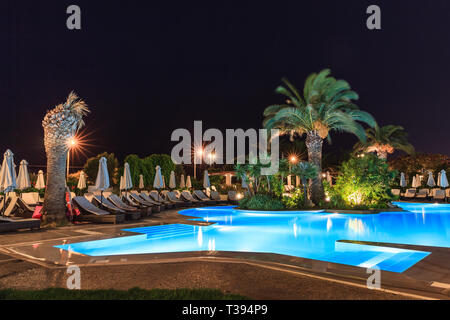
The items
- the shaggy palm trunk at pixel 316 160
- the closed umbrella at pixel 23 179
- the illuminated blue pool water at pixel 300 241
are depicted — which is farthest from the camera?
the shaggy palm trunk at pixel 316 160

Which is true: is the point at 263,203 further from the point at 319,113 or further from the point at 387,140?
the point at 387,140

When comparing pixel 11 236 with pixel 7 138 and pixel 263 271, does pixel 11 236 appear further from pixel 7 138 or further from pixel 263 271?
pixel 7 138

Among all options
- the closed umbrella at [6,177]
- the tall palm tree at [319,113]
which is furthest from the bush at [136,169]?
the closed umbrella at [6,177]

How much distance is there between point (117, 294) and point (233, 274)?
5.20 ft

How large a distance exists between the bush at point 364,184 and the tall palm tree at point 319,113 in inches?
51.9

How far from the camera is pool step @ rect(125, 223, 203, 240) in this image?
29.8 ft

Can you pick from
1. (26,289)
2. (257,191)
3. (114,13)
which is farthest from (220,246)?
(114,13)

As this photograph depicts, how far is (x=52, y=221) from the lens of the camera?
10617 millimetres

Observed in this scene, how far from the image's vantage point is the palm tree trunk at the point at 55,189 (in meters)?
10.7

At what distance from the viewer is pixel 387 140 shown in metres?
30.9

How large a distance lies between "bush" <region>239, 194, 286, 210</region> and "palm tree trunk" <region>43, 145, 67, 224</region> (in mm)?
8927

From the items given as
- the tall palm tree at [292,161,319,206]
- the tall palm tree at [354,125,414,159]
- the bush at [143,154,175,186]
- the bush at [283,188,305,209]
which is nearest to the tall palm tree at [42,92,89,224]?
the tall palm tree at [292,161,319,206]

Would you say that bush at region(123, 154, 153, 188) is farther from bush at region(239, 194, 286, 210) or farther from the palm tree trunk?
the palm tree trunk

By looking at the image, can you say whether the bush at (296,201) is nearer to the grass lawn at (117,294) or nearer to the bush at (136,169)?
the grass lawn at (117,294)
